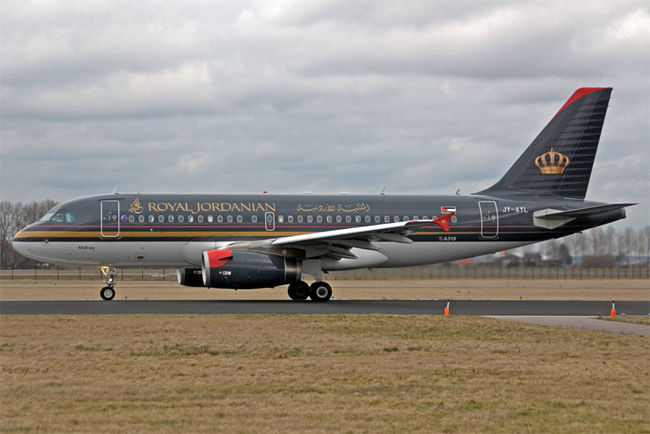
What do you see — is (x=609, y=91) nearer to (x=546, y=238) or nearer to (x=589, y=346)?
(x=546, y=238)

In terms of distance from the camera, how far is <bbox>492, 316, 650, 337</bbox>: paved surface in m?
19.0

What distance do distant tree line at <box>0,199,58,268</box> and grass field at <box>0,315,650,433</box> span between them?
6076 centimetres


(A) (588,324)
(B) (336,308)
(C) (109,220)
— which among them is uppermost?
(C) (109,220)

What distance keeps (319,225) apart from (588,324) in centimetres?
1260

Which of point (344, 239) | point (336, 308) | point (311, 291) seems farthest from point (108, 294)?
point (336, 308)

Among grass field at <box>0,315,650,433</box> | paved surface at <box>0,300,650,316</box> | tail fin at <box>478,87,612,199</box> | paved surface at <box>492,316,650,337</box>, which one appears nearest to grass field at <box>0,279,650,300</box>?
tail fin at <box>478,87,612,199</box>

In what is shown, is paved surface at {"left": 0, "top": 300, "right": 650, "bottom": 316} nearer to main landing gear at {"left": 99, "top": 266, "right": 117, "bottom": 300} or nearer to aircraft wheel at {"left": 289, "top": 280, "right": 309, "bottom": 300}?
aircraft wheel at {"left": 289, "top": 280, "right": 309, "bottom": 300}

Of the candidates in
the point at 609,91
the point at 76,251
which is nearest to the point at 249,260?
the point at 76,251

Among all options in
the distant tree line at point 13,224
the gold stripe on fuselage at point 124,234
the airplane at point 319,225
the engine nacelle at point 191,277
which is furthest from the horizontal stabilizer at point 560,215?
the distant tree line at point 13,224

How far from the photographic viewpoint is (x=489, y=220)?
32.1m

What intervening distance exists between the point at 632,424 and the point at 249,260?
18.5 m

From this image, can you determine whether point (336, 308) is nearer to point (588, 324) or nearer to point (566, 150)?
point (588, 324)

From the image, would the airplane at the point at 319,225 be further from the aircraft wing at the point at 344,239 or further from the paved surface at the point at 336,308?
the paved surface at the point at 336,308

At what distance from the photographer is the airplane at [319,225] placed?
28.0m
